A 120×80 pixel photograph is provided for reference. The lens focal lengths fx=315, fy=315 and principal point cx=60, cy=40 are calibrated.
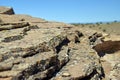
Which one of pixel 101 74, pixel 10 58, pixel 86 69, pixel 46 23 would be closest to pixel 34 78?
pixel 10 58

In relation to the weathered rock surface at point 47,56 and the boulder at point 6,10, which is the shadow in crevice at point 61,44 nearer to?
the weathered rock surface at point 47,56

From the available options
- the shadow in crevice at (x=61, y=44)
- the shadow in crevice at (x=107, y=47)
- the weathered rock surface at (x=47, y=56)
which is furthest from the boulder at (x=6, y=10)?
the shadow in crevice at (x=107, y=47)

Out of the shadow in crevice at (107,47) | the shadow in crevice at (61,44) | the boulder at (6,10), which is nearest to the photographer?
the shadow in crevice at (61,44)

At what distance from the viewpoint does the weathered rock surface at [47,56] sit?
1139cm

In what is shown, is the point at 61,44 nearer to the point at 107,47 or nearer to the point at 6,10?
the point at 107,47

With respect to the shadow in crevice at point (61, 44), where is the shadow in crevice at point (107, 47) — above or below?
below

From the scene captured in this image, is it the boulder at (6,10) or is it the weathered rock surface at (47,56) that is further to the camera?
the boulder at (6,10)

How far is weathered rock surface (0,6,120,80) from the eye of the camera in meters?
11.4

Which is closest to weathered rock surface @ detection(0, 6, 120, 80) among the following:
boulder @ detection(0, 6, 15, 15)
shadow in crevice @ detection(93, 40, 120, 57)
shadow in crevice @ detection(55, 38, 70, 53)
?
shadow in crevice @ detection(55, 38, 70, 53)

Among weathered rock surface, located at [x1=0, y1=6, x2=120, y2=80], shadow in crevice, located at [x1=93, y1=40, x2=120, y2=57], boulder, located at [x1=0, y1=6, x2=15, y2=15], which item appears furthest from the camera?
boulder, located at [x1=0, y1=6, x2=15, y2=15]

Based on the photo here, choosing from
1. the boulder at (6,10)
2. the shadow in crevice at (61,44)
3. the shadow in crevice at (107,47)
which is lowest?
the shadow in crevice at (107,47)

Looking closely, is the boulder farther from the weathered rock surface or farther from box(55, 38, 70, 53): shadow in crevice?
box(55, 38, 70, 53): shadow in crevice

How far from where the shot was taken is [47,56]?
1213cm

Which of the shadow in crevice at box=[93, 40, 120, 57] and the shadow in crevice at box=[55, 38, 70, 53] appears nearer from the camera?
the shadow in crevice at box=[55, 38, 70, 53]
